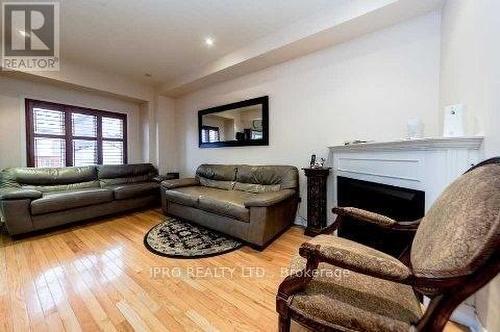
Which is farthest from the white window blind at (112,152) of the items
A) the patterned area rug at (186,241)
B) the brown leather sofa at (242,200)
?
the patterned area rug at (186,241)

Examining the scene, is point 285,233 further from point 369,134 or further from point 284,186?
point 369,134

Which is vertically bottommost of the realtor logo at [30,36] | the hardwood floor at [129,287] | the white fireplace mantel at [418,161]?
the hardwood floor at [129,287]

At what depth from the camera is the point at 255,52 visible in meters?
3.01

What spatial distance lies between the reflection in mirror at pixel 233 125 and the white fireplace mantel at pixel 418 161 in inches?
65.8

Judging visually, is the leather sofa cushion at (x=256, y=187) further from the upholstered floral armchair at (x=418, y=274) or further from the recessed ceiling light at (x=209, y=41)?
the recessed ceiling light at (x=209, y=41)

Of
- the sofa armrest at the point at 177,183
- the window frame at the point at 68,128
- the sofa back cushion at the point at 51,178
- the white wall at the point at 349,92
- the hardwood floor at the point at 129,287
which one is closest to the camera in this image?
the hardwood floor at the point at 129,287

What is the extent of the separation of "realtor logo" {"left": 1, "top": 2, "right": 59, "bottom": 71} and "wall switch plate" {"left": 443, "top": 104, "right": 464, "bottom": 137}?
12.3 ft

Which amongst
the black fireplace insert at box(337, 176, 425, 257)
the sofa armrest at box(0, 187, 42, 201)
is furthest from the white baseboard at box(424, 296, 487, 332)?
the sofa armrest at box(0, 187, 42, 201)

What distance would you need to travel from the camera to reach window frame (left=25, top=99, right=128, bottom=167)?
364 centimetres

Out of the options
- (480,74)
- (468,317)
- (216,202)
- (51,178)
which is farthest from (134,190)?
(480,74)

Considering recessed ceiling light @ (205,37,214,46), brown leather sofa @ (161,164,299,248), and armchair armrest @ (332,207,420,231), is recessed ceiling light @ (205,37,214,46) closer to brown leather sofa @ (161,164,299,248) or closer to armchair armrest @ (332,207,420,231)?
brown leather sofa @ (161,164,299,248)

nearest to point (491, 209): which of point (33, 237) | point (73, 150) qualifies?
point (33, 237)

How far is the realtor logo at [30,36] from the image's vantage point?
2.35 meters

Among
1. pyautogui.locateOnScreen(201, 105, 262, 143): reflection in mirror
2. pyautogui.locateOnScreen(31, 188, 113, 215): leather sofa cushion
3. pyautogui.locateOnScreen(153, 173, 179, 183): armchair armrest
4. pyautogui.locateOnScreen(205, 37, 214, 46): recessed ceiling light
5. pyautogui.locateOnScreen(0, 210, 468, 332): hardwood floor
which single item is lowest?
pyautogui.locateOnScreen(0, 210, 468, 332): hardwood floor
